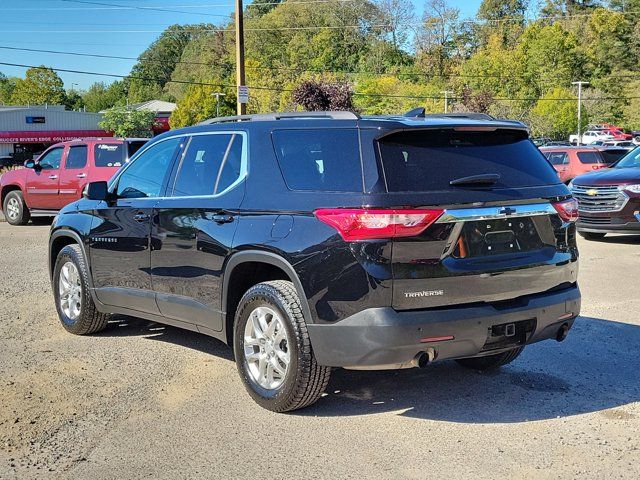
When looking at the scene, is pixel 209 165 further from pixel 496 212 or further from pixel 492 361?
pixel 492 361

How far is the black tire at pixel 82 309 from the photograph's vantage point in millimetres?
6660

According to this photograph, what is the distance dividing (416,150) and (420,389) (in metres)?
1.82

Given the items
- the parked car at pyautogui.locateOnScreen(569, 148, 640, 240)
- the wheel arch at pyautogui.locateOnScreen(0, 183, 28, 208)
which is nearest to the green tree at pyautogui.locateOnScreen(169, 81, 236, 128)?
the wheel arch at pyautogui.locateOnScreen(0, 183, 28, 208)

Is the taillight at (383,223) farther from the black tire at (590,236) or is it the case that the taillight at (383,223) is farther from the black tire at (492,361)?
the black tire at (590,236)

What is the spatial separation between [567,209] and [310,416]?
2.21 metres

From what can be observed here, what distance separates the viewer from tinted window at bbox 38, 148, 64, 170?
17141mm

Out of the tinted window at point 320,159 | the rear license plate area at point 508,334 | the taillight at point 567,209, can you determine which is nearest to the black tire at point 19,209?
the tinted window at point 320,159

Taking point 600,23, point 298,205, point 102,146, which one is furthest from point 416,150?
point 600,23

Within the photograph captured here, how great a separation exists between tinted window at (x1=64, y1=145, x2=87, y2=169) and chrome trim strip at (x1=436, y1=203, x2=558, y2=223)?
13.8 m

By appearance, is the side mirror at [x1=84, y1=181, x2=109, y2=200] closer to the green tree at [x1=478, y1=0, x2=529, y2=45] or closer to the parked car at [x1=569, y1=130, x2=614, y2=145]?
the parked car at [x1=569, y1=130, x2=614, y2=145]

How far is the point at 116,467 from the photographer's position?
4.03 m

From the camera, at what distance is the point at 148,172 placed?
20.4ft

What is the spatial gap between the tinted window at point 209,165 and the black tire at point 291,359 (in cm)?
90

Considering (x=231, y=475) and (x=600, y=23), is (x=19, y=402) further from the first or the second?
(x=600, y=23)
